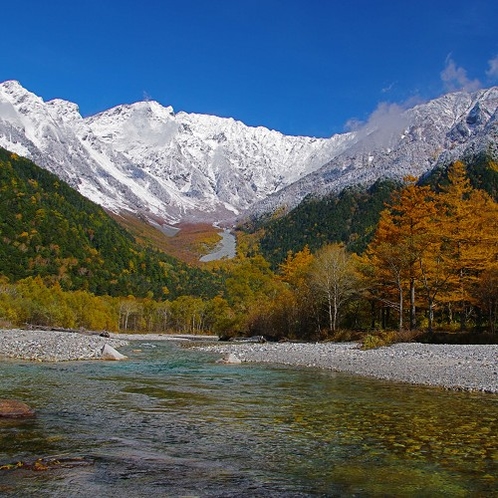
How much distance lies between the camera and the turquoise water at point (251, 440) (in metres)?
9.70

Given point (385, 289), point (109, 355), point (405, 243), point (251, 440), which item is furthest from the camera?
point (385, 289)

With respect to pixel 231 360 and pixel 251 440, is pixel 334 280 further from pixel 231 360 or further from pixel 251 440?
pixel 251 440

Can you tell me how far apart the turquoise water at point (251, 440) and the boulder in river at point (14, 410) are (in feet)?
2.09

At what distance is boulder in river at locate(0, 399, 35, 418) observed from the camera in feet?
50.1

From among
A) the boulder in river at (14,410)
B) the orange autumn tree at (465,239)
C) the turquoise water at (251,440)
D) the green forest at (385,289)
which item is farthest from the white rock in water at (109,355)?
the orange autumn tree at (465,239)

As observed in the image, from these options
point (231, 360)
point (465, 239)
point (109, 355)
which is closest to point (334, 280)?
point (465, 239)

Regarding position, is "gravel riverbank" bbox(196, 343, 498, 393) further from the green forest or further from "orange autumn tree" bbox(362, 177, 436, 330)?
"orange autumn tree" bbox(362, 177, 436, 330)

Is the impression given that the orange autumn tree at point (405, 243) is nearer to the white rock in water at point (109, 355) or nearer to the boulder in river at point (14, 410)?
the white rock in water at point (109, 355)

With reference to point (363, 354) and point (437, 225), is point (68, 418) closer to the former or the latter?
point (363, 354)

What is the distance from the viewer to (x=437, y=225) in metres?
51.8

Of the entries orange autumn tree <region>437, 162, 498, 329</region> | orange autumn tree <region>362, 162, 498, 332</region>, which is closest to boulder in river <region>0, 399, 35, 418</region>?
orange autumn tree <region>362, 162, 498, 332</region>

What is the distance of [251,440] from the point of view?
526 inches

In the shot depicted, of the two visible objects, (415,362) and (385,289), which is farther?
(385,289)

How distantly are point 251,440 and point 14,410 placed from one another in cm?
723
